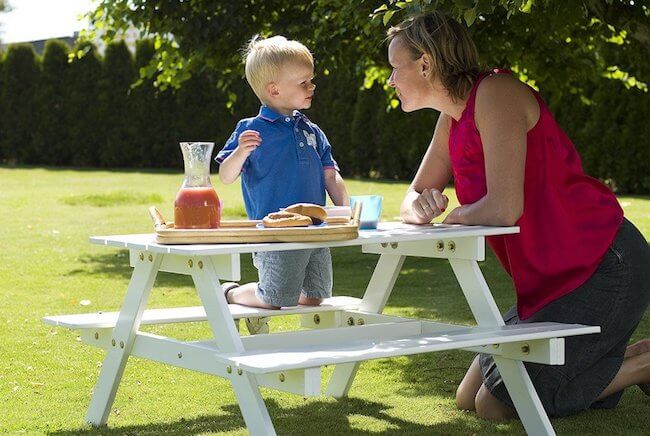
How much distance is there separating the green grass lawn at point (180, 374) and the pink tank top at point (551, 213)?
56 cm

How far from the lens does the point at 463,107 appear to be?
394 cm

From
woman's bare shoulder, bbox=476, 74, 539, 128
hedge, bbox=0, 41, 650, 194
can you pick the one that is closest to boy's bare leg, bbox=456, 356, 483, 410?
woman's bare shoulder, bbox=476, 74, 539, 128

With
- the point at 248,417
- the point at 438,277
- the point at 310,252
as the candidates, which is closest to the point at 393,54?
the point at 310,252

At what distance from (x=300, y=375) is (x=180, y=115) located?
20.2 m

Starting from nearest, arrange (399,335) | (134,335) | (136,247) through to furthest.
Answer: (136,247) → (134,335) → (399,335)

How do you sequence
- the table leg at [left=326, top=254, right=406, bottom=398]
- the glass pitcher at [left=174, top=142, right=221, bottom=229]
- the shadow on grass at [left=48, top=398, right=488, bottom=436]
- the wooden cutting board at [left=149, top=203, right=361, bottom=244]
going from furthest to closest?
the table leg at [left=326, top=254, right=406, bottom=398] < the shadow on grass at [left=48, top=398, right=488, bottom=436] < the glass pitcher at [left=174, top=142, right=221, bottom=229] < the wooden cutting board at [left=149, top=203, right=361, bottom=244]

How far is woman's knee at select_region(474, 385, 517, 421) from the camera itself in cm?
408

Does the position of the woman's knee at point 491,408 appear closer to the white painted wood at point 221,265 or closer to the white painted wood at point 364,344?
the white painted wood at point 364,344

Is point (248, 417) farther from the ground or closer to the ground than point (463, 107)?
closer to the ground

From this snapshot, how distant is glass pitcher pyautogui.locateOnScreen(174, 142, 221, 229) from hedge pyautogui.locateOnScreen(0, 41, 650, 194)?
49.4ft

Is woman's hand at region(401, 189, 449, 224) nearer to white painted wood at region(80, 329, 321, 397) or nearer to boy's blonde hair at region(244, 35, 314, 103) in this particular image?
boy's blonde hair at region(244, 35, 314, 103)

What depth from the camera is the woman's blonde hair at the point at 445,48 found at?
12.6ft

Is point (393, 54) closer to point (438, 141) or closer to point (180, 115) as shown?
point (438, 141)

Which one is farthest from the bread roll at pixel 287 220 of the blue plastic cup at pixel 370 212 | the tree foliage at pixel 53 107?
the tree foliage at pixel 53 107
